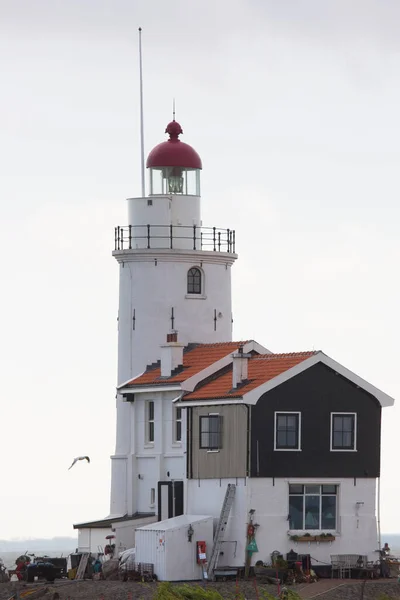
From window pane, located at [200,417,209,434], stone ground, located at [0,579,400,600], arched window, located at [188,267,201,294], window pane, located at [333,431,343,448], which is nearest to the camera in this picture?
stone ground, located at [0,579,400,600]

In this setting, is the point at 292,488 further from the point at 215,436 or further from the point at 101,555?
the point at 101,555

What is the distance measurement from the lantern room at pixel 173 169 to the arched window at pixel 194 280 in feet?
10.9

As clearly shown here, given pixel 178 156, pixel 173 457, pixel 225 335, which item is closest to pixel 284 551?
pixel 173 457

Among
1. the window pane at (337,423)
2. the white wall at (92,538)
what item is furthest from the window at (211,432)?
the white wall at (92,538)

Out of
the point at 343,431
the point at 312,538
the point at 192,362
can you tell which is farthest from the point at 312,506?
the point at 192,362

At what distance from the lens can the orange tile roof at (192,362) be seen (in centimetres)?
6350

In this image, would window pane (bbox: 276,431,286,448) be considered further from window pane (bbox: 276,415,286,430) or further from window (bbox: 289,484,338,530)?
window (bbox: 289,484,338,530)

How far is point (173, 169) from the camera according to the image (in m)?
71.3

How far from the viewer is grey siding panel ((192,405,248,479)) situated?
58.5m

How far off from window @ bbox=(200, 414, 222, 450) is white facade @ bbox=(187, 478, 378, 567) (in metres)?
1.18

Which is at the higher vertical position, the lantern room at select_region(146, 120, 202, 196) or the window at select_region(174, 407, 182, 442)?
the lantern room at select_region(146, 120, 202, 196)

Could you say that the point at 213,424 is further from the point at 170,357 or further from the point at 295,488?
the point at 170,357

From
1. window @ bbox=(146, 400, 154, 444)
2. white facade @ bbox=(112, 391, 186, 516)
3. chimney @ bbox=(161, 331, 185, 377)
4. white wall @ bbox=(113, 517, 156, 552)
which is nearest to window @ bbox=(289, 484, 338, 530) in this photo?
white facade @ bbox=(112, 391, 186, 516)

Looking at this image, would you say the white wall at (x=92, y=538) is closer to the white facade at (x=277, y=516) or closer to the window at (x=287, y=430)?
the white facade at (x=277, y=516)
